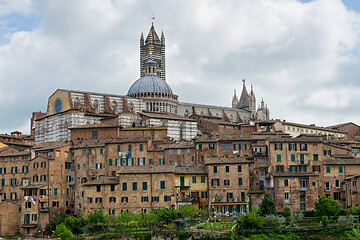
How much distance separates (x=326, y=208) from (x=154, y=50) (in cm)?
9044

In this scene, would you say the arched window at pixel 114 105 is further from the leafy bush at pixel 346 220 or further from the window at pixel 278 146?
the leafy bush at pixel 346 220

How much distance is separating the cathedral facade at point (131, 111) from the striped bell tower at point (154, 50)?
22.4 metres

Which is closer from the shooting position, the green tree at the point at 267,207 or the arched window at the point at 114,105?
the green tree at the point at 267,207

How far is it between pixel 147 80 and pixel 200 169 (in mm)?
45497

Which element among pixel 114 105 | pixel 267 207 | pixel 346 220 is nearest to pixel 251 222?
pixel 267 207

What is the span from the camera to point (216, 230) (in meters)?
56.3

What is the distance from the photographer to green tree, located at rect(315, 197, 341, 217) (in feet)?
200

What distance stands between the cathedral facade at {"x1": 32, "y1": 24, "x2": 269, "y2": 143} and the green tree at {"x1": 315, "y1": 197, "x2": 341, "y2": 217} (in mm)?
35189

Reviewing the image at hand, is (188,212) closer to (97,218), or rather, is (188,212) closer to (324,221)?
(97,218)

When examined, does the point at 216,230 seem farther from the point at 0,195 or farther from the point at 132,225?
the point at 0,195

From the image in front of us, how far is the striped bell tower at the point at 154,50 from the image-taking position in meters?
144

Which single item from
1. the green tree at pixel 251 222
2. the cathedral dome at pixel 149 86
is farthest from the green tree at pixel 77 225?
the cathedral dome at pixel 149 86

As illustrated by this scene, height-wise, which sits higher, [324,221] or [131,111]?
[131,111]

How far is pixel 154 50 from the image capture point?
145 m
